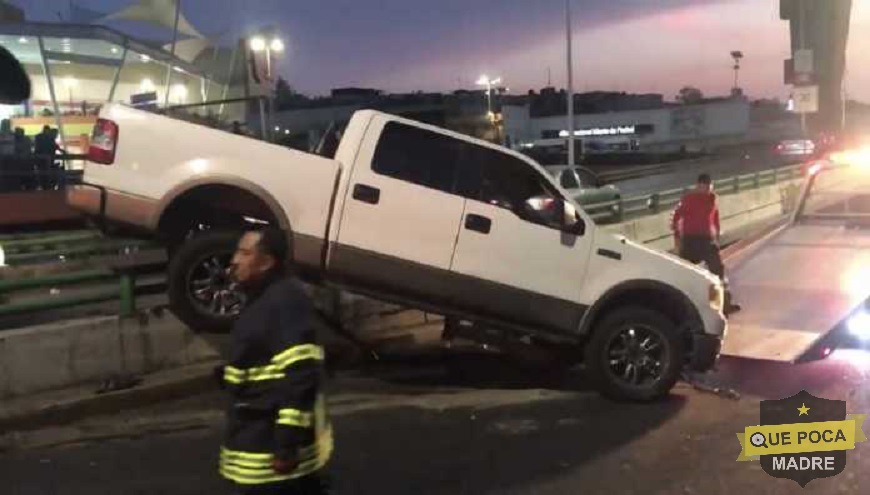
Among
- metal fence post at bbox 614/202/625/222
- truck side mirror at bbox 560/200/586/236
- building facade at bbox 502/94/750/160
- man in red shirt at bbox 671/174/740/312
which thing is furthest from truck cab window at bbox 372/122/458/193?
building facade at bbox 502/94/750/160

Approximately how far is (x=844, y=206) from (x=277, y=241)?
23.5ft

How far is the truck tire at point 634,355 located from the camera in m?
7.80

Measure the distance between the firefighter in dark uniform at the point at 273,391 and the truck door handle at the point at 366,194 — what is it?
3.80m

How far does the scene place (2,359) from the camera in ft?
24.1

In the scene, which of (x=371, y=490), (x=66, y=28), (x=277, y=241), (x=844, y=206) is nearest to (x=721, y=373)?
(x=844, y=206)

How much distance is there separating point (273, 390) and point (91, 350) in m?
5.05

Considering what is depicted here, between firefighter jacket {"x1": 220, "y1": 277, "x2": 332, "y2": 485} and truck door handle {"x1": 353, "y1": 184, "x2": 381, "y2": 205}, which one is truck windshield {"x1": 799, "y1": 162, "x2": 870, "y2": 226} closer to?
truck door handle {"x1": 353, "y1": 184, "x2": 381, "y2": 205}

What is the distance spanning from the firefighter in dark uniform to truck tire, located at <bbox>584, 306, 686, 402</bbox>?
15.1 ft

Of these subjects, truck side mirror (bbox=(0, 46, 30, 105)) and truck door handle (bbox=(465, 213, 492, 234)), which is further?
truck door handle (bbox=(465, 213, 492, 234))

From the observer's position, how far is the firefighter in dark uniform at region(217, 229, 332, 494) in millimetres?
3357

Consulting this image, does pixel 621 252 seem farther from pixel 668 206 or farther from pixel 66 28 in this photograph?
pixel 66 28

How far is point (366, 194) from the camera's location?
736cm

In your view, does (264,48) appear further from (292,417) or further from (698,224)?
(292,417)

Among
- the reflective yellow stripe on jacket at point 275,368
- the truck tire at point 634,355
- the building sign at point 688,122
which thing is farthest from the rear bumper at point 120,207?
the building sign at point 688,122
